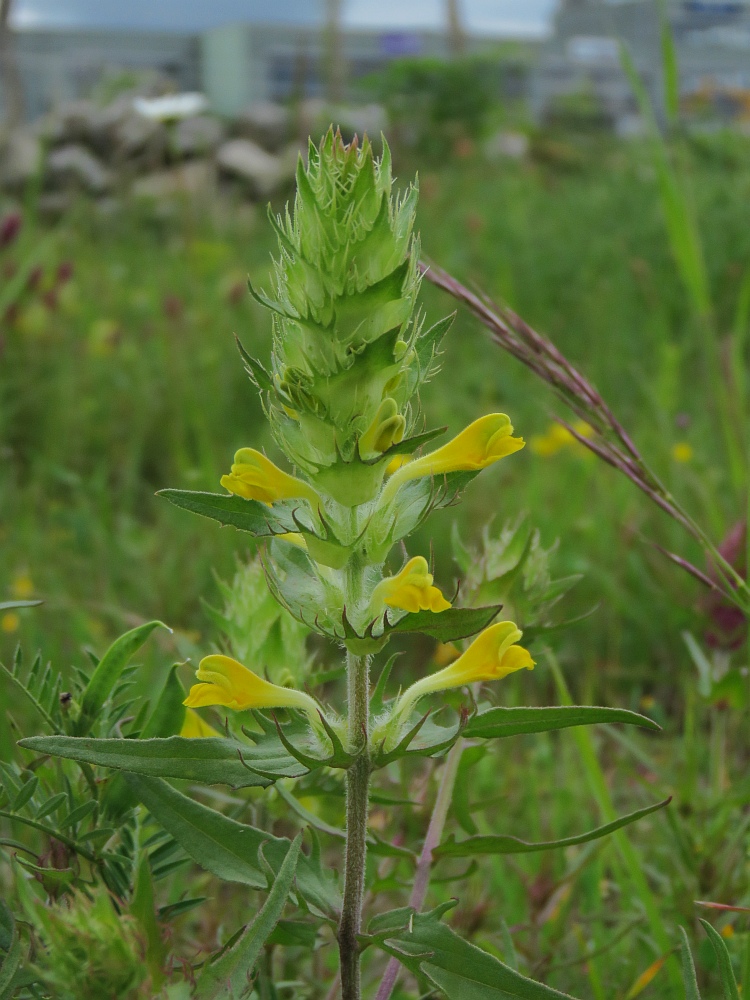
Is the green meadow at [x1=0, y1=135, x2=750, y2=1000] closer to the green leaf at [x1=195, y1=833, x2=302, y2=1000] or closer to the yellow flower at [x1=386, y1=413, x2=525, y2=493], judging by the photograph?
the green leaf at [x1=195, y1=833, x2=302, y2=1000]

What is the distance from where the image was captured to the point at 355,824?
669 mm

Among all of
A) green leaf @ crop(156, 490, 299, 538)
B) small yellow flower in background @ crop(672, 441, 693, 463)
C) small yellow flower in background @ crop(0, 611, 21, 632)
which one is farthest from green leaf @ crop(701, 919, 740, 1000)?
small yellow flower in background @ crop(672, 441, 693, 463)

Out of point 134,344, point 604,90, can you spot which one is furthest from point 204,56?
point 134,344

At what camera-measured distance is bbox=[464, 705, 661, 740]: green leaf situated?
61 centimetres

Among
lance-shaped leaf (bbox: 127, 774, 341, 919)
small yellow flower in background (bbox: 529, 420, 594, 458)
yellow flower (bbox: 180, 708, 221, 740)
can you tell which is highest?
lance-shaped leaf (bbox: 127, 774, 341, 919)

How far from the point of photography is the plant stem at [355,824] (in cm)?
67

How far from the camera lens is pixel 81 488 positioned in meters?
2.69

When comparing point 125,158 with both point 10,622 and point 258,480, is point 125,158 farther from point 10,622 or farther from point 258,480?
point 258,480

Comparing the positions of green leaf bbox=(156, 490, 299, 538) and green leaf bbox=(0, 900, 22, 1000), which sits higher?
green leaf bbox=(156, 490, 299, 538)

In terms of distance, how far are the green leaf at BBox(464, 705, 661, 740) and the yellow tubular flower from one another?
3 centimetres

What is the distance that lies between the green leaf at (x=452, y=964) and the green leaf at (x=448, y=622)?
0.59 feet

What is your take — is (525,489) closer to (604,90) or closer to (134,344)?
(134,344)

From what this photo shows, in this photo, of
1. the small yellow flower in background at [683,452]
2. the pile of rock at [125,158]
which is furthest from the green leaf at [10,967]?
the pile of rock at [125,158]

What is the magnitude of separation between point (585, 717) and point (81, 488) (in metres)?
2.30
